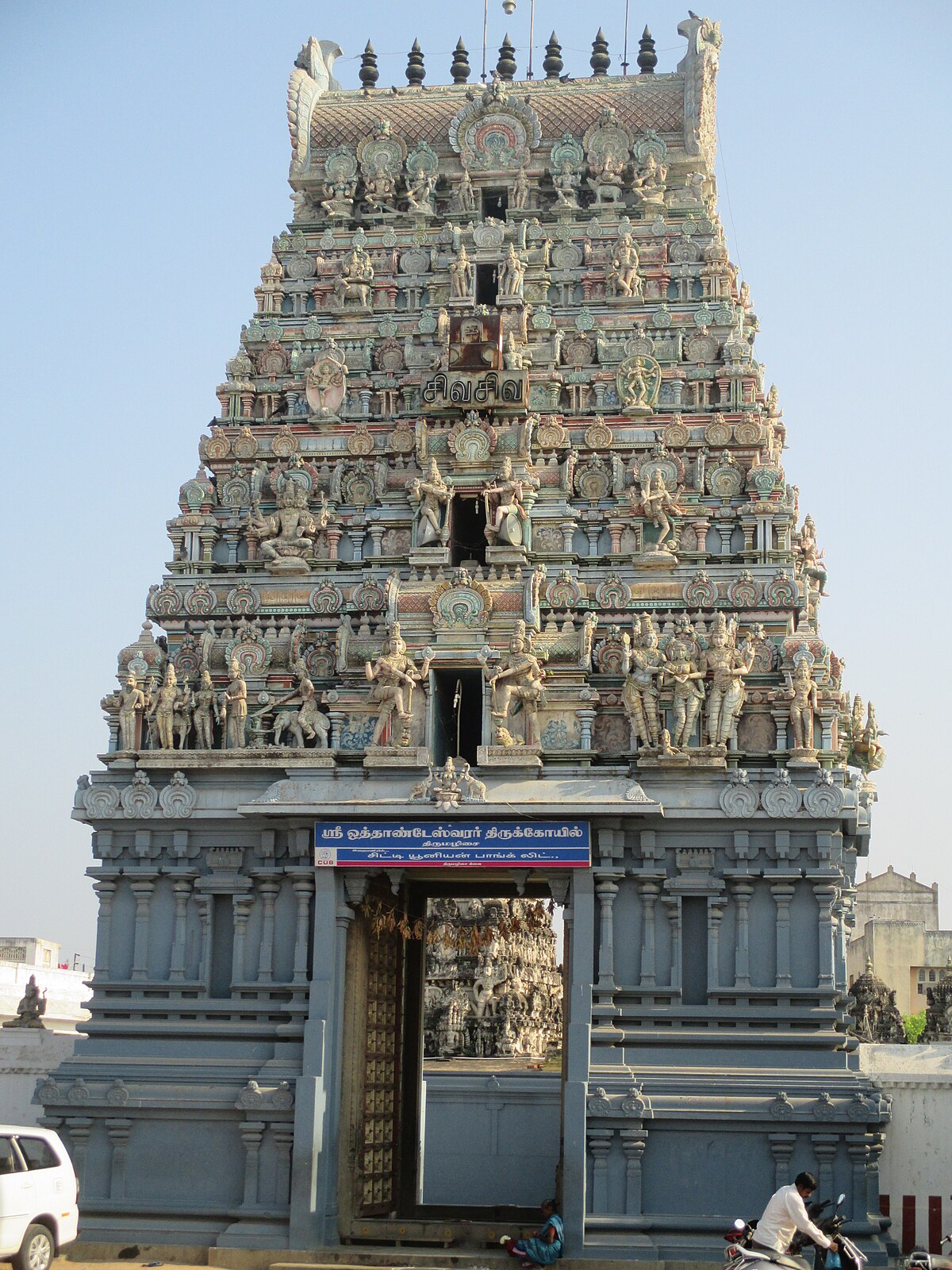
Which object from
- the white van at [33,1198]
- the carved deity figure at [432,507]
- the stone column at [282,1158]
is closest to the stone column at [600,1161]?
the stone column at [282,1158]

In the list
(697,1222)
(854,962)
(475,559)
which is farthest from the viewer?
(854,962)

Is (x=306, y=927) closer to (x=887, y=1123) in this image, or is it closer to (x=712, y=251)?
(x=887, y=1123)

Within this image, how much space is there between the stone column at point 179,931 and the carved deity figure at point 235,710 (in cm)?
222

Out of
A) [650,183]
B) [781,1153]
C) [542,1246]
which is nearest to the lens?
[542,1246]

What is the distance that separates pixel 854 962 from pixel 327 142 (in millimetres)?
41415

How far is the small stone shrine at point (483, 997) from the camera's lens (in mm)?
50062

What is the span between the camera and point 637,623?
87.9ft

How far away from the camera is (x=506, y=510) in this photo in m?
27.8

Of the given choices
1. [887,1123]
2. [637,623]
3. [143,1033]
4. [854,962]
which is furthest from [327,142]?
[854,962]

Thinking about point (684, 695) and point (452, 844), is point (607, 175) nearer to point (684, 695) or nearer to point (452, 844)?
point (684, 695)

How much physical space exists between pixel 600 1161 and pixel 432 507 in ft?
34.5

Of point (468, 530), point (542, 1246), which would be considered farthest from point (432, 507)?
point (542, 1246)

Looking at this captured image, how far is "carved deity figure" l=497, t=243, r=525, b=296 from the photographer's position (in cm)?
3012

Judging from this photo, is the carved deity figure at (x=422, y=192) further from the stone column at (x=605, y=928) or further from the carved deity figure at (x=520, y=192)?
the stone column at (x=605, y=928)
